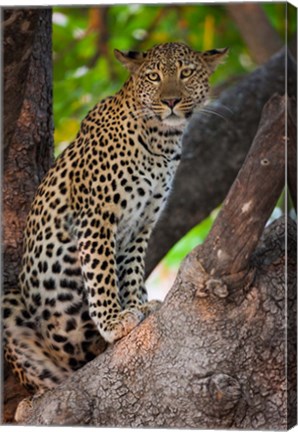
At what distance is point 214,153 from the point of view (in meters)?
6.04

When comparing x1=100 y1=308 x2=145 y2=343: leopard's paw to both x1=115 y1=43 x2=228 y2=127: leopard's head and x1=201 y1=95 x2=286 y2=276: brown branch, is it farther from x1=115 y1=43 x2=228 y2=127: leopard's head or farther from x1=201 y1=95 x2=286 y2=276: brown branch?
x1=115 y1=43 x2=228 y2=127: leopard's head

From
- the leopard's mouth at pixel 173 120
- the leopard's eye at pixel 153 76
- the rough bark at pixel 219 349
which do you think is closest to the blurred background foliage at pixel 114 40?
the leopard's eye at pixel 153 76

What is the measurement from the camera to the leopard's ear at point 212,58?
179 inches

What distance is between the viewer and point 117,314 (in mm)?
4445

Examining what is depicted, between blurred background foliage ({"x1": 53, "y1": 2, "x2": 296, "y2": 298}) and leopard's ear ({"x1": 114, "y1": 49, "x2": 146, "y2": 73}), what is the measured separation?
0.51 feet

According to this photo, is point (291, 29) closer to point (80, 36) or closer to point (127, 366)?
point (80, 36)

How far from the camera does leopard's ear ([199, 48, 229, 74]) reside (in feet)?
15.0

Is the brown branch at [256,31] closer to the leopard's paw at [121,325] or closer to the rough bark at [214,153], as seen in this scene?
the rough bark at [214,153]

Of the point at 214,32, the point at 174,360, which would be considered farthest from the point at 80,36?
the point at 174,360

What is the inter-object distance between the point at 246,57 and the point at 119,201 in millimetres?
1963

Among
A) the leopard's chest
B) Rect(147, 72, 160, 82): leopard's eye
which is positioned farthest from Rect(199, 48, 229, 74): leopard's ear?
the leopard's chest

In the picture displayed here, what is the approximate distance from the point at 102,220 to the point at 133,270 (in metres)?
0.32

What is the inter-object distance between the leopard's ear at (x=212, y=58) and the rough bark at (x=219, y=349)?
0.70 metres

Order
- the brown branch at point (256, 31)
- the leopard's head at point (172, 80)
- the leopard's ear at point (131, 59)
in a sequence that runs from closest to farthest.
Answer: the leopard's head at point (172, 80)
the leopard's ear at point (131, 59)
the brown branch at point (256, 31)
